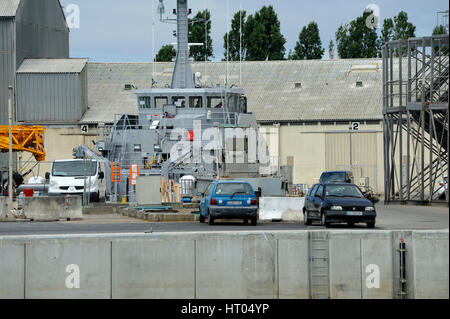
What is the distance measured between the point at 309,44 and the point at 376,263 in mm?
91042

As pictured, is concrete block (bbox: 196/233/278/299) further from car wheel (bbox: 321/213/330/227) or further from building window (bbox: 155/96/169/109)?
building window (bbox: 155/96/169/109)

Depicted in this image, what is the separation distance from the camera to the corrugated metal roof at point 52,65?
72756 mm

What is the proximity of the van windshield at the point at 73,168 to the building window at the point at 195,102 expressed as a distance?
323 inches

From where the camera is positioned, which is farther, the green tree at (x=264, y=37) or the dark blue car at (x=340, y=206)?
the green tree at (x=264, y=37)

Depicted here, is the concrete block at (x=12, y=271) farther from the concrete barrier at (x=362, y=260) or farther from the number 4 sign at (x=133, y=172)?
the number 4 sign at (x=133, y=172)

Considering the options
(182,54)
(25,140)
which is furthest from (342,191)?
(25,140)

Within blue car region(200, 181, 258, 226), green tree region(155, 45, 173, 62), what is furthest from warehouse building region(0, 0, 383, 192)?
blue car region(200, 181, 258, 226)

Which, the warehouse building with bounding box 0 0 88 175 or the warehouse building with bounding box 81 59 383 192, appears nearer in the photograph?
the warehouse building with bounding box 81 59 383 192

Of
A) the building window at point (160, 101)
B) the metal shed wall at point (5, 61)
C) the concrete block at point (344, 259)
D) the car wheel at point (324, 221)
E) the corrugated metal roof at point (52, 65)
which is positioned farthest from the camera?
the corrugated metal roof at point (52, 65)

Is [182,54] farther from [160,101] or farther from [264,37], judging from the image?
[264,37]

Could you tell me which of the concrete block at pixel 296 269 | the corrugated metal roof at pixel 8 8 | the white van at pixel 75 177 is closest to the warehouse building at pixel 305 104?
the corrugated metal roof at pixel 8 8

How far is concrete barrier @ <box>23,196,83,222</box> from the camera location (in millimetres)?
36031

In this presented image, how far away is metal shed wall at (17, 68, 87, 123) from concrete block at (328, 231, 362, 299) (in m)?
57.2
